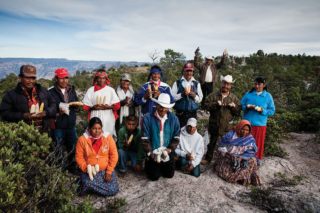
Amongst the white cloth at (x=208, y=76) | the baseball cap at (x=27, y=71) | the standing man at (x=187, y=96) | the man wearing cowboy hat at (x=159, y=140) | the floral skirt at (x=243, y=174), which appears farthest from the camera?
the white cloth at (x=208, y=76)

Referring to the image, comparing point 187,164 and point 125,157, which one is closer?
point 125,157

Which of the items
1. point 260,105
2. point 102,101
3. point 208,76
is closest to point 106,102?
point 102,101

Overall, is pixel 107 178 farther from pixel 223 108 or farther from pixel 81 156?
pixel 223 108

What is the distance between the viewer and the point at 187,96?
4.55 meters

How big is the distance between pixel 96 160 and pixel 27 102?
159cm

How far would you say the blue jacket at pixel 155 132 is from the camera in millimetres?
3564

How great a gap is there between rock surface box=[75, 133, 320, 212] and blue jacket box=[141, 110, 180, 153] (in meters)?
0.71

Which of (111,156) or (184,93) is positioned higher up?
(184,93)

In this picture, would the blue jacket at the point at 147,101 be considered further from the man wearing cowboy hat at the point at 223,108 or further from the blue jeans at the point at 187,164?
the blue jeans at the point at 187,164

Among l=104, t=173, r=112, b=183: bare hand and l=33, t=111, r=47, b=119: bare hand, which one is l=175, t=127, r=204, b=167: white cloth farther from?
→ l=33, t=111, r=47, b=119: bare hand

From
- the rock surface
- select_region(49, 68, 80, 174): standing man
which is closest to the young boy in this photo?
the rock surface

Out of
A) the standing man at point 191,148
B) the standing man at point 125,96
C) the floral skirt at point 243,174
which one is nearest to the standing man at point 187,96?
the standing man at point 191,148

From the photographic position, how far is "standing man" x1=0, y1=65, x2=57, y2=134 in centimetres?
310

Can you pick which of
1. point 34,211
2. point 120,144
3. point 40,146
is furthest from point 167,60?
point 34,211
